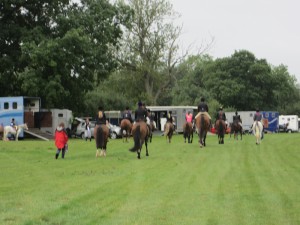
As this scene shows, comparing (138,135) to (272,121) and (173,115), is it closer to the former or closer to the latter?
(173,115)

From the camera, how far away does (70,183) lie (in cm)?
1438

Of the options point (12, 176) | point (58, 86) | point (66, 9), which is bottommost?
point (12, 176)

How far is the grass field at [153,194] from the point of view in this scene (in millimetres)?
9547

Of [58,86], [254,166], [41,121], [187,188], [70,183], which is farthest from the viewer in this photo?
[41,121]

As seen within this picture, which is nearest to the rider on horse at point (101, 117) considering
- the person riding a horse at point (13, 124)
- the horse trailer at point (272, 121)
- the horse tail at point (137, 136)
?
the horse tail at point (137, 136)

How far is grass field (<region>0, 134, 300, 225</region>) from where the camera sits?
31.3 ft

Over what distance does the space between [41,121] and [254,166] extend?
36.6 m

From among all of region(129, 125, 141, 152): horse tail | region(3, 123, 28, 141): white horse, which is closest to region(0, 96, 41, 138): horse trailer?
region(3, 123, 28, 141): white horse

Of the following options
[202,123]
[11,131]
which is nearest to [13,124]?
[11,131]

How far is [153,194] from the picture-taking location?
1217 centimetres

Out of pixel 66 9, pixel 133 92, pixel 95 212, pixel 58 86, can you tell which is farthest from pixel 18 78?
pixel 95 212

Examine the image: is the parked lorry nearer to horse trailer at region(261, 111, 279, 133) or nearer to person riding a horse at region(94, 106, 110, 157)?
horse trailer at region(261, 111, 279, 133)

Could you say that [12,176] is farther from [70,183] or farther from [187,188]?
[187,188]

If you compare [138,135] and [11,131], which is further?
[11,131]
